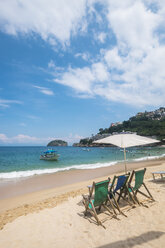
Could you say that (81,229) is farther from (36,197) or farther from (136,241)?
(36,197)

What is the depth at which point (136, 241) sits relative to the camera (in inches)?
125

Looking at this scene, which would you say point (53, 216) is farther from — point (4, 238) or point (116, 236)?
point (116, 236)

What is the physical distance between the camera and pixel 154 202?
5312 mm

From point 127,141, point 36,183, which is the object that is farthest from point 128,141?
point 36,183

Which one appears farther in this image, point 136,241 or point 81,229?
point 81,229

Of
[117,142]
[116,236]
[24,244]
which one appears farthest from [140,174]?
[24,244]

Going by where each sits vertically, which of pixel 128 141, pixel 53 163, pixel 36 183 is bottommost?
pixel 53 163

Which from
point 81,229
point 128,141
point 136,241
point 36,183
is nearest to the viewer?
point 136,241

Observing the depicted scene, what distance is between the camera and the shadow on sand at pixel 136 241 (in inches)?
121

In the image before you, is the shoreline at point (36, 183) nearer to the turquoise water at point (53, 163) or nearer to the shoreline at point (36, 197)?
the shoreline at point (36, 197)

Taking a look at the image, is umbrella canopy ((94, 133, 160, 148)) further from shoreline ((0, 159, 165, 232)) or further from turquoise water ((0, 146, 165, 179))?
turquoise water ((0, 146, 165, 179))

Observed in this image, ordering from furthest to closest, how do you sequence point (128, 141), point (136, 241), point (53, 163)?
point (53, 163), point (128, 141), point (136, 241)

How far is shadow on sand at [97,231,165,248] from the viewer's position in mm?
3074

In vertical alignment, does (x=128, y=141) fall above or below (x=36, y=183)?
above
